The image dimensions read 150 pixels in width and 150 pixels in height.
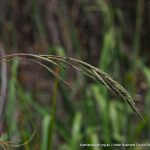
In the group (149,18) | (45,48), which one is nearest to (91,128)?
(45,48)

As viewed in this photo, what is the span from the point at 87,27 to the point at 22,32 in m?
0.41

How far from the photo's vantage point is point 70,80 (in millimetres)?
3461

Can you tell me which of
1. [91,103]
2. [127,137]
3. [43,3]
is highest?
[43,3]

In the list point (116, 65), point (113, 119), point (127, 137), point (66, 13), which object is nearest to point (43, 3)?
point (66, 13)

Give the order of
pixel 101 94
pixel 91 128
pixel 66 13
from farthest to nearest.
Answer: pixel 66 13 < pixel 101 94 < pixel 91 128

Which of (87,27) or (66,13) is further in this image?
(87,27)

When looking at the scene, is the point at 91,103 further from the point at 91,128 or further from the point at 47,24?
the point at 47,24

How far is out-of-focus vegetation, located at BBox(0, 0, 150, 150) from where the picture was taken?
2.20 meters

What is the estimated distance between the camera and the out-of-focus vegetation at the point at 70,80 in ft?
7.21

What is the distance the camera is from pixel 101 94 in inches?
103

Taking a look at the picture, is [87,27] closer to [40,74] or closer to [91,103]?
[40,74]

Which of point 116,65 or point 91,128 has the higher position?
point 116,65

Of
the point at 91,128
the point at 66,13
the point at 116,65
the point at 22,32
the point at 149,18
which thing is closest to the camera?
the point at 91,128

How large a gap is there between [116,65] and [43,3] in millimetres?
790
